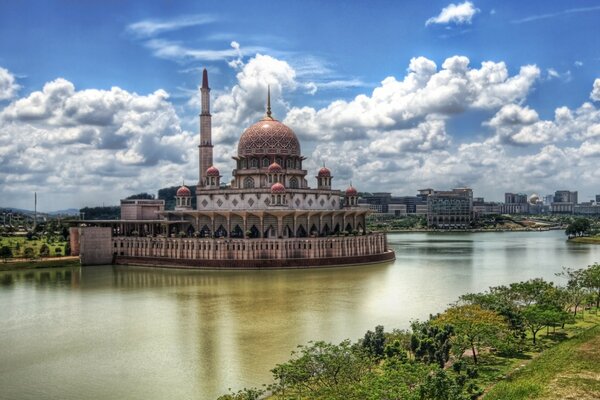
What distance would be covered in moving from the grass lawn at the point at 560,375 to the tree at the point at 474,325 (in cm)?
125

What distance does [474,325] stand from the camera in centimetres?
1788

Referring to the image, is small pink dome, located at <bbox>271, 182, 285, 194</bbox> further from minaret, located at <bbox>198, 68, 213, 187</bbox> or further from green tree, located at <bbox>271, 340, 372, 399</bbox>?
green tree, located at <bbox>271, 340, 372, 399</bbox>

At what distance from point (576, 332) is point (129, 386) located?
1585 centimetres

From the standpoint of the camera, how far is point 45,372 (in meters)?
18.5

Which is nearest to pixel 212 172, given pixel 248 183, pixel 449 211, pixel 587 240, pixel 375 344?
pixel 248 183

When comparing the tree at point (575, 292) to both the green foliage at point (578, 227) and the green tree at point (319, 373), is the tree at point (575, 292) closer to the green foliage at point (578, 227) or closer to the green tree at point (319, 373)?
the green tree at point (319, 373)

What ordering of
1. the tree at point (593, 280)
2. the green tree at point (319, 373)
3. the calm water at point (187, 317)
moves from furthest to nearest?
the tree at point (593, 280) → the calm water at point (187, 317) → the green tree at point (319, 373)

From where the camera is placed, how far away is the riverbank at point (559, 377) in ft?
46.8

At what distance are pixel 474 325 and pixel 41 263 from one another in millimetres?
39994

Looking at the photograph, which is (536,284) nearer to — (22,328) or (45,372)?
(45,372)

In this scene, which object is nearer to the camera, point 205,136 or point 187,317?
A: point 187,317

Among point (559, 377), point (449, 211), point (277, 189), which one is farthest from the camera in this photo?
point (449, 211)

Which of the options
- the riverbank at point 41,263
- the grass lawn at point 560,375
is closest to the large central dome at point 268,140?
the riverbank at point 41,263

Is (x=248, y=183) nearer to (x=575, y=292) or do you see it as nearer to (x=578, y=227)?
(x=575, y=292)
